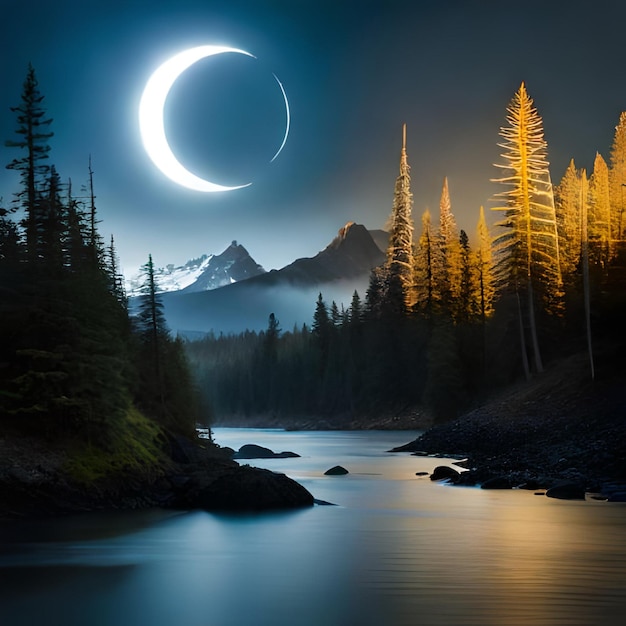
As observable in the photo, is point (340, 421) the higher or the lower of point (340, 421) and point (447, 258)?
the lower

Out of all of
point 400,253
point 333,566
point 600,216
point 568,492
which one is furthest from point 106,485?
point 400,253

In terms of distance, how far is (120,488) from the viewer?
1219 inches

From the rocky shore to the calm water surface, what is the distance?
3.86ft

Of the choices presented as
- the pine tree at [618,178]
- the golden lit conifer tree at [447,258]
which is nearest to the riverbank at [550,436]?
A: the pine tree at [618,178]

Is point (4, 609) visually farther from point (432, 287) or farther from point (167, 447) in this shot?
point (432, 287)

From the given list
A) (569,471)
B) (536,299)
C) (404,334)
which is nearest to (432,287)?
(404,334)

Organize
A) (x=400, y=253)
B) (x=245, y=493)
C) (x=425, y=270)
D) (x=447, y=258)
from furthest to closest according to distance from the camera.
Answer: (x=400, y=253)
(x=425, y=270)
(x=447, y=258)
(x=245, y=493)

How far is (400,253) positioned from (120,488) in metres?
92.3

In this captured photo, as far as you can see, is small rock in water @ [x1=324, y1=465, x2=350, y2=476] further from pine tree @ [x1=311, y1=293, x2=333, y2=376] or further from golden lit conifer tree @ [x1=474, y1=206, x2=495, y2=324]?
pine tree @ [x1=311, y1=293, x2=333, y2=376]

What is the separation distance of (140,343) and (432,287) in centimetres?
5803

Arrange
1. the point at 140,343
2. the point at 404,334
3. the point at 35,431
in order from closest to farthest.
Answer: the point at 35,431 < the point at 140,343 < the point at 404,334

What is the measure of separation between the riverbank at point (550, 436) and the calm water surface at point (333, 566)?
4.11 m

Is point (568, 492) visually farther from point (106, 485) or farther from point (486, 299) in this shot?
point (486, 299)

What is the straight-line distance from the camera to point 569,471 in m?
37.5
